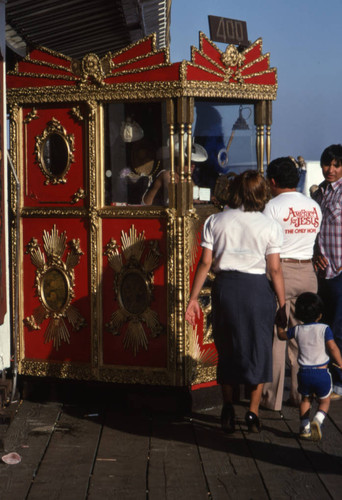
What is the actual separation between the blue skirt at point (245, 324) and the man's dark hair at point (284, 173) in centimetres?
95

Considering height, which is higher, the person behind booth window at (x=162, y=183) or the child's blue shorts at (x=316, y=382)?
the person behind booth window at (x=162, y=183)

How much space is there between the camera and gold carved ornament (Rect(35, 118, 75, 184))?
7.11m

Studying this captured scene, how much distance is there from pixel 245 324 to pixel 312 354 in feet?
1.55

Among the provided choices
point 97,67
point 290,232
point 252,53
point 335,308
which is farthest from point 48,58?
point 335,308

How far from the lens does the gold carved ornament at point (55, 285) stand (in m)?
7.14

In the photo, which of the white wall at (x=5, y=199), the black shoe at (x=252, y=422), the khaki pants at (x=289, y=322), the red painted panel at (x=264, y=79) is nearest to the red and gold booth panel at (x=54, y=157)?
the white wall at (x=5, y=199)

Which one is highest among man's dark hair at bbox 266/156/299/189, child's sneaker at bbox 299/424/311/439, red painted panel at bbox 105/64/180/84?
red painted panel at bbox 105/64/180/84

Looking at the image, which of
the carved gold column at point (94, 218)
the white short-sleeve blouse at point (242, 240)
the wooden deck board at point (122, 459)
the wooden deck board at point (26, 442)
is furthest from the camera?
the carved gold column at point (94, 218)

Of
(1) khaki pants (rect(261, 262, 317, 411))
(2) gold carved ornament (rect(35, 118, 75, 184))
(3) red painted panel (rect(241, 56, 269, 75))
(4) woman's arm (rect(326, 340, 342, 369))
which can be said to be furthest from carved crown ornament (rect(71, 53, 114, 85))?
(4) woman's arm (rect(326, 340, 342, 369))

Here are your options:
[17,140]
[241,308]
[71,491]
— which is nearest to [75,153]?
[17,140]

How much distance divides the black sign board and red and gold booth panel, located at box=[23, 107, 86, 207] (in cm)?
121

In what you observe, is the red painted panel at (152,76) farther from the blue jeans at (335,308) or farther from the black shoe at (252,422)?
the black shoe at (252,422)

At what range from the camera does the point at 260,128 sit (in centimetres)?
739

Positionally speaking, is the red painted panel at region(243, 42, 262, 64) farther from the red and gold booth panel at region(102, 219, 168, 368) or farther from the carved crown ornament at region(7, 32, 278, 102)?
the red and gold booth panel at region(102, 219, 168, 368)
